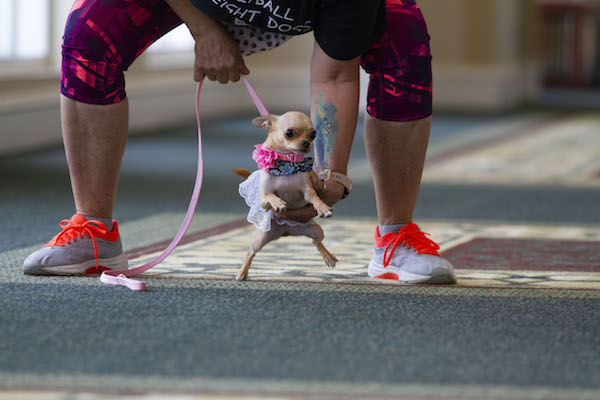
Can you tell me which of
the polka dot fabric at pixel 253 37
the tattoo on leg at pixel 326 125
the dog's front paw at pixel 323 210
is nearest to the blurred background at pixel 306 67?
the polka dot fabric at pixel 253 37

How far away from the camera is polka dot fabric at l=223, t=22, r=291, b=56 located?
164 centimetres

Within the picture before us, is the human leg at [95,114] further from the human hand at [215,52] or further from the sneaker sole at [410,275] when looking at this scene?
the sneaker sole at [410,275]

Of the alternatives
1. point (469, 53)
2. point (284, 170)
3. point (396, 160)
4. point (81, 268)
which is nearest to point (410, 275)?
point (396, 160)

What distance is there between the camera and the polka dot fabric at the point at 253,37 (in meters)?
1.64

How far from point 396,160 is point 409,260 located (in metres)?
0.17

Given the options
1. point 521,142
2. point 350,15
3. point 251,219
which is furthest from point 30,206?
point 521,142

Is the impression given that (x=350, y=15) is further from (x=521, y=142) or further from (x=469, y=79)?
(x=469, y=79)

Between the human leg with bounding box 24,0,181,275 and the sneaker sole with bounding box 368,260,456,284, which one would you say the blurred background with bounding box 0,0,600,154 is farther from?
the sneaker sole with bounding box 368,260,456,284

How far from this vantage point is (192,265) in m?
1.82

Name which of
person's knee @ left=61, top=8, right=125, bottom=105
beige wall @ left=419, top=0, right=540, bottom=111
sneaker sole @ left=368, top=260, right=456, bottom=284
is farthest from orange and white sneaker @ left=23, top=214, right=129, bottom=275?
beige wall @ left=419, top=0, right=540, bottom=111

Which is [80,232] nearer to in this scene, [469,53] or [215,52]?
[215,52]

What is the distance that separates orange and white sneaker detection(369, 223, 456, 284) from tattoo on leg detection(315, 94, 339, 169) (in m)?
0.20

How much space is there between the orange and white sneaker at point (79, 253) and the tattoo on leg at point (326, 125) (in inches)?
15.6

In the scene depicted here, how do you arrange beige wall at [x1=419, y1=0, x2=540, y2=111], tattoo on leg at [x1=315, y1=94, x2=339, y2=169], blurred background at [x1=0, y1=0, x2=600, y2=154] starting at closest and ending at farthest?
1. tattoo on leg at [x1=315, y1=94, x2=339, y2=169]
2. blurred background at [x1=0, y1=0, x2=600, y2=154]
3. beige wall at [x1=419, y1=0, x2=540, y2=111]
